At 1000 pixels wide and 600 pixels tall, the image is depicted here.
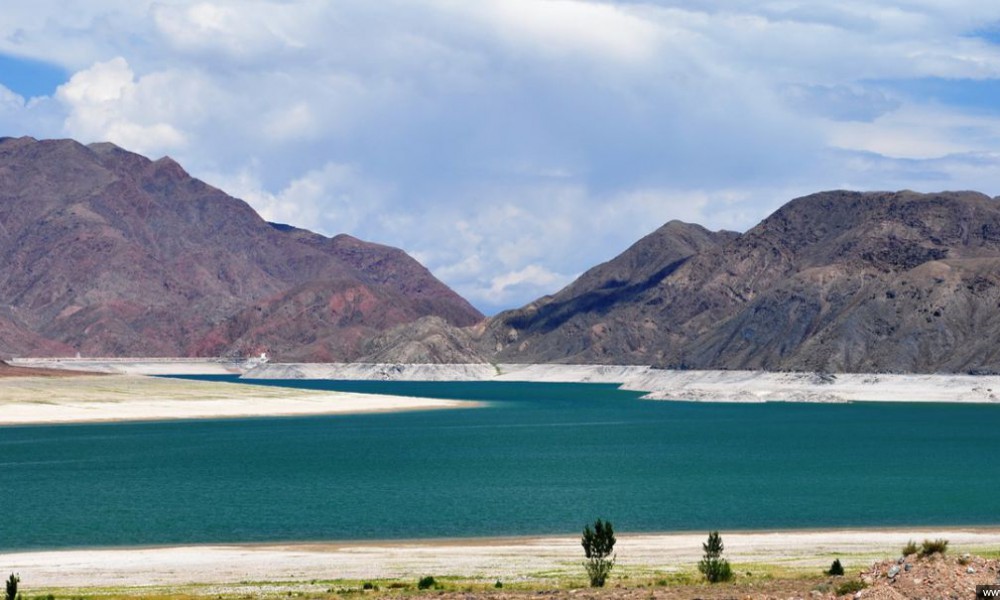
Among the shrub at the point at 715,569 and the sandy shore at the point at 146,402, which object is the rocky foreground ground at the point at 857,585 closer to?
the shrub at the point at 715,569

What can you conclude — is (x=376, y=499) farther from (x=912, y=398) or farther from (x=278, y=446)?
(x=912, y=398)

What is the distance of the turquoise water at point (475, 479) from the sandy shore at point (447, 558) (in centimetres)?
438

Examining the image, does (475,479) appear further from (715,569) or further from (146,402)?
(146,402)

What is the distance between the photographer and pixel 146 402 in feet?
563

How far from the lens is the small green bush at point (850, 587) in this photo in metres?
30.5

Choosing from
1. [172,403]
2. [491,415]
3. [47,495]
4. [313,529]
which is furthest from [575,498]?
[172,403]

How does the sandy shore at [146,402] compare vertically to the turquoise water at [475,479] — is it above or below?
above

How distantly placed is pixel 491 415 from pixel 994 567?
13725 centimetres

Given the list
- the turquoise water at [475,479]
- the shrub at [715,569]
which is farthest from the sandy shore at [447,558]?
the turquoise water at [475,479]

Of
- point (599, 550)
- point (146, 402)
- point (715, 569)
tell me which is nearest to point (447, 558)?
point (599, 550)

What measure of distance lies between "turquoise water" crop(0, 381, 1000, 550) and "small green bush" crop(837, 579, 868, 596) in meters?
27.5

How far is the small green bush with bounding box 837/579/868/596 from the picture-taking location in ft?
100

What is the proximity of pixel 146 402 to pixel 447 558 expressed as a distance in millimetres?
132402

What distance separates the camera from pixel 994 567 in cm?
3025
